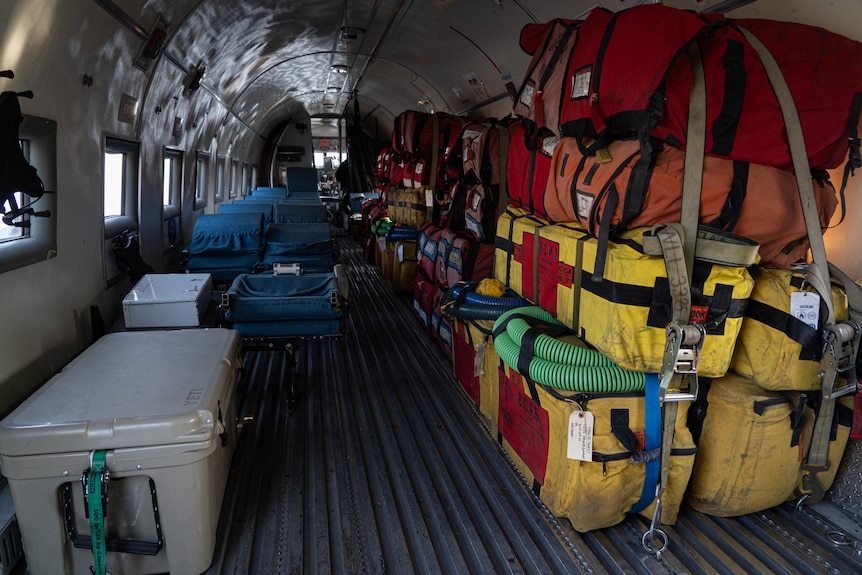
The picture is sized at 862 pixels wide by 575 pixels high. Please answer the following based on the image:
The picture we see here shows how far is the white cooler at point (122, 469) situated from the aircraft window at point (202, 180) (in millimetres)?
7304

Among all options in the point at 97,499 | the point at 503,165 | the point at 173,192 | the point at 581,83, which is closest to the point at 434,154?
the point at 503,165

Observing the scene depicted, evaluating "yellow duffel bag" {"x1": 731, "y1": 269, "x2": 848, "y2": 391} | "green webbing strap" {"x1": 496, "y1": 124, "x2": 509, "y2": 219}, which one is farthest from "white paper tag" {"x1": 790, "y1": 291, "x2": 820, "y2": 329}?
"green webbing strap" {"x1": 496, "y1": 124, "x2": 509, "y2": 219}

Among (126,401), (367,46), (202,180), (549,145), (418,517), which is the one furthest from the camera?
(202,180)

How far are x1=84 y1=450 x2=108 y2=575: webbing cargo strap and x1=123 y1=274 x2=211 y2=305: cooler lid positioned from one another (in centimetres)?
196

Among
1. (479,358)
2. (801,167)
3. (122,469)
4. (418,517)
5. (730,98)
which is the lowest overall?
(418,517)

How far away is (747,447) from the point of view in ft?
9.00

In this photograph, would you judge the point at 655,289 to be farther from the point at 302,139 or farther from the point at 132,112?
the point at 302,139

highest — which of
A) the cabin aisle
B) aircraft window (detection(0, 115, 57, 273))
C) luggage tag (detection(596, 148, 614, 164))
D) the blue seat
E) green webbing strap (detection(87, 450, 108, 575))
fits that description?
luggage tag (detection(596, 148, 614, 164))

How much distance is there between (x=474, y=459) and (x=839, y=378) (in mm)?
2074

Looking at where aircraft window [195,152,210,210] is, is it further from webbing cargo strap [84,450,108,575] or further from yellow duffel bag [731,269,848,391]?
yellow duffel bag [731,269,848,391]

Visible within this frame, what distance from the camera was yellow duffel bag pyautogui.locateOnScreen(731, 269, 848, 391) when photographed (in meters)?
2.51

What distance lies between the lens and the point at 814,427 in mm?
2777

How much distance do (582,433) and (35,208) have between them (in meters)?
3.55

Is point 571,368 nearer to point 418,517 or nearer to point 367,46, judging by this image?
point 418,517
